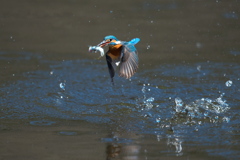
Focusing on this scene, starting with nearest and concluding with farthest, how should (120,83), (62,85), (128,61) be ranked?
(128,61) < (62,85) < (120,83)

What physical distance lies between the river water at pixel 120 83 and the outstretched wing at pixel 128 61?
417 millimetres

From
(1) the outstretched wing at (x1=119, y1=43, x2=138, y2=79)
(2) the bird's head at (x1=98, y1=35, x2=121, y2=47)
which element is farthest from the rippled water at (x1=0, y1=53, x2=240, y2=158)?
(2) the bird's head at (x1=98, y1=35, x2=121, y2=47)

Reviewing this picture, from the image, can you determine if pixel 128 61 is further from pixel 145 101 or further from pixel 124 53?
pixel 145 101

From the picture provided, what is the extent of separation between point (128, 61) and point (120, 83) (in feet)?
3.92

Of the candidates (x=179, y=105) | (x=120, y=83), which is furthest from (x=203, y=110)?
(x=120, y=83)

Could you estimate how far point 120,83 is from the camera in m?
6.29

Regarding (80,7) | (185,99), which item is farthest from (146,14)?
(185,99)

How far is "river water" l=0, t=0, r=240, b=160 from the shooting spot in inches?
165

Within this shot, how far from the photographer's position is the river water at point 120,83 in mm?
4184

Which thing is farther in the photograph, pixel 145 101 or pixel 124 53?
pixel 145 101

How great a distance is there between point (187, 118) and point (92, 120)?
935 mm

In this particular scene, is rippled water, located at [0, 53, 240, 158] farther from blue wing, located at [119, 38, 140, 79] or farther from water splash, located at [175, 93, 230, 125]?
blue wing, located at [119, 38, 140, 79]

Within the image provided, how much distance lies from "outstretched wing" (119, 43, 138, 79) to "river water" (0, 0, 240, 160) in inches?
16.4

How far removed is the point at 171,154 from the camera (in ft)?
12.7
